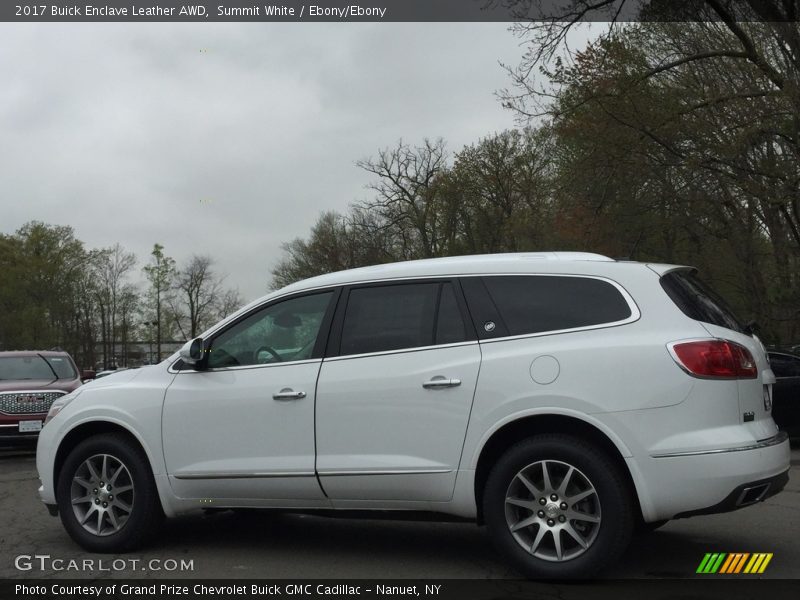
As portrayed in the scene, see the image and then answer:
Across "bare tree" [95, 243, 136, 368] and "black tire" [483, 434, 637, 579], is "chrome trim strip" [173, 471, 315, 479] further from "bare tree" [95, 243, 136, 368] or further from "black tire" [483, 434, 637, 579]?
"bare tree" [95, 243, 136, 368]

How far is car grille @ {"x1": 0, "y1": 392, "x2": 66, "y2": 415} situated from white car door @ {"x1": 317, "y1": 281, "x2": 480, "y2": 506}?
31.8ft

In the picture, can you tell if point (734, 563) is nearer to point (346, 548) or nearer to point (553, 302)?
point (553, 302)

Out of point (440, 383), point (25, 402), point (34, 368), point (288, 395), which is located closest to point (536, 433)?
point (440, 383)

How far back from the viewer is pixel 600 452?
16.5 ft

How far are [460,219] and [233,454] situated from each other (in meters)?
42.8

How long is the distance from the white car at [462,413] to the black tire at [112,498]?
0.01 m

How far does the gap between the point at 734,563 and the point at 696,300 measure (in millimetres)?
1665

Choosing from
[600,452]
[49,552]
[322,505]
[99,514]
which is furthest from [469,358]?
[49,552]

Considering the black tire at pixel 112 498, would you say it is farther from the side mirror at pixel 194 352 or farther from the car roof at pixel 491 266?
the car roof at pixel 491 266

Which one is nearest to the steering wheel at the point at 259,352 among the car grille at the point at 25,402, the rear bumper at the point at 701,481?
the rear bumper at the point at 701,481

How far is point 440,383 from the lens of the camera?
5348 mm

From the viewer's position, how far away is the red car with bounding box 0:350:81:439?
45.4ft

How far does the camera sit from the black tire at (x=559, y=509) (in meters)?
4.91

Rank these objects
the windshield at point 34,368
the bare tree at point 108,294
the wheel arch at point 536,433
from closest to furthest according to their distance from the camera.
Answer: the wheel arch at point 536,433
the windshield at point 34,368
the bare tree at point 108,294
